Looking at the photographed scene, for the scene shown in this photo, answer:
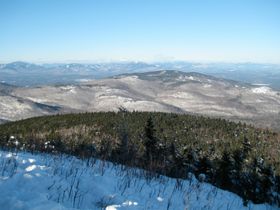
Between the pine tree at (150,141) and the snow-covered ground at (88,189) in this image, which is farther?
the pine tree at (150,141)

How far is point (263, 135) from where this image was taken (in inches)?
808

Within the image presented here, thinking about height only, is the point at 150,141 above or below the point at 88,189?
below

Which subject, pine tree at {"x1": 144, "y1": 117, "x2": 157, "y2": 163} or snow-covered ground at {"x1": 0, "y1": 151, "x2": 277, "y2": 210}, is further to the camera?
pine tree at {"x1": 144, "y1": 117, "x2": 157, "y2": 163}

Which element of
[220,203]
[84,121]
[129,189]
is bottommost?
[84,121]

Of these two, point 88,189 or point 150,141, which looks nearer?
point 88,189

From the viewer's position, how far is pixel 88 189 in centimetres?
723

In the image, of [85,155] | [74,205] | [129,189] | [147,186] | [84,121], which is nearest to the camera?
[74,205]

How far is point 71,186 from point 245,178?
23.6ft

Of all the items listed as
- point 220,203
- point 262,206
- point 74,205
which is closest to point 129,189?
point 74,205

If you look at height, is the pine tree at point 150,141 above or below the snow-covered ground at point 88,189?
below

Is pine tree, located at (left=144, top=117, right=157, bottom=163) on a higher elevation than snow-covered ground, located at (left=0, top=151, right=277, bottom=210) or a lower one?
lower

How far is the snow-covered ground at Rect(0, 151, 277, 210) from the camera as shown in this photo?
6164 millimetres

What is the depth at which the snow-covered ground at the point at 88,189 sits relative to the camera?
20.2 feet

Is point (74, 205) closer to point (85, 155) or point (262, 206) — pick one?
point (85, 155)
